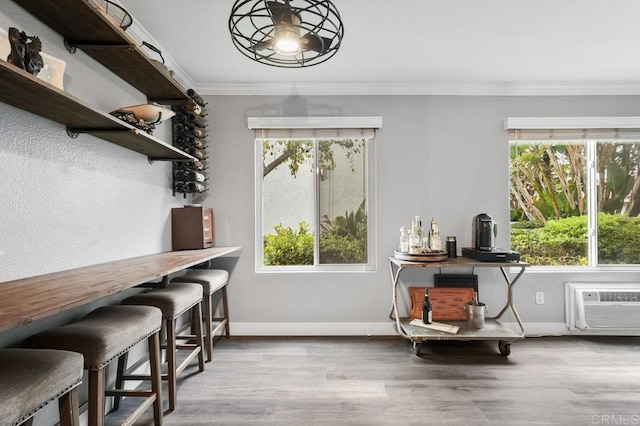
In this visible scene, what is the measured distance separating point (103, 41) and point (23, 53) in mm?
592

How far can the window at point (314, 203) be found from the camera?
3.56 meters

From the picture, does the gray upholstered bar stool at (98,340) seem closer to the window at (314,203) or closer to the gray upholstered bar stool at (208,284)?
the gray upholstered bar stool at (208,284)

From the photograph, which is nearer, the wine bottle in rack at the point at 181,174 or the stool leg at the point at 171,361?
the stool leg at the point at 171,361

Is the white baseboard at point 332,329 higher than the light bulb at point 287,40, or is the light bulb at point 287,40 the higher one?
the light bulb at point 287,40

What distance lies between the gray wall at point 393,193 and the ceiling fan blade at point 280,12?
73.2 inches

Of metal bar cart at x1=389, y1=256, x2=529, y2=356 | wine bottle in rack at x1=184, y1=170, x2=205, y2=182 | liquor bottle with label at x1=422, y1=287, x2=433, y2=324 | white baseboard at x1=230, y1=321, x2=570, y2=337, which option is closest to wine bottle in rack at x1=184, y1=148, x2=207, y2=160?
wine bottle in rack at x1=184, y1=170, x2=205, y2=182

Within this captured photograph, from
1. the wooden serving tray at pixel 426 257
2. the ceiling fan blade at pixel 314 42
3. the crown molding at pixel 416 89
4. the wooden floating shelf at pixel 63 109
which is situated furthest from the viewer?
the crown molding at pixel 416 89

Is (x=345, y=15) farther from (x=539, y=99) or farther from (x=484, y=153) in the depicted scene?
(x=539, y=99)

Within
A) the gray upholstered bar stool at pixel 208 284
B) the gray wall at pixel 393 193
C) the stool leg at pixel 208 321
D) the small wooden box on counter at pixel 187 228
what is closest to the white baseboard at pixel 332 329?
the gray wall at pixel 393 193

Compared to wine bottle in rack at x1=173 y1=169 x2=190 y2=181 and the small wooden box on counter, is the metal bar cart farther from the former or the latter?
wine bottle in rack at x1=173 y1=169 x2=190 y2=181

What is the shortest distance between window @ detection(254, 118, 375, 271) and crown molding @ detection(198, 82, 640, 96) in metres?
0.45

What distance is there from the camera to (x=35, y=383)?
1.05m

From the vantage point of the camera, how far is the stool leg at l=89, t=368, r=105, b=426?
140cm

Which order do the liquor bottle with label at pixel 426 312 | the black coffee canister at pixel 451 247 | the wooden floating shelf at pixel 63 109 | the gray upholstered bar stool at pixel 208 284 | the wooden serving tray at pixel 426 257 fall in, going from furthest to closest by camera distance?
the black coffee canister at pixel 451 247 < the liquor bottle with label at pixel 426 312 < the wooden serving tray at pixel 426 257 < the gray upholstered bar stool at pixel 208 284 < the wooden floating shelf at pixel 63 109
